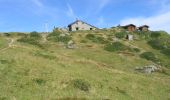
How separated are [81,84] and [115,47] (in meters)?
49.0

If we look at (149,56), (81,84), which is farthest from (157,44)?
(81,84)

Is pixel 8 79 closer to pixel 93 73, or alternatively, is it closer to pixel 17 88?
pixel 17 88

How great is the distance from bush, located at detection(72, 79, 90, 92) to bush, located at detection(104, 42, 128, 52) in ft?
147

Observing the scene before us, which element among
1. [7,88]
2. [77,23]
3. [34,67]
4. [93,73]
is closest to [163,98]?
[93,73]

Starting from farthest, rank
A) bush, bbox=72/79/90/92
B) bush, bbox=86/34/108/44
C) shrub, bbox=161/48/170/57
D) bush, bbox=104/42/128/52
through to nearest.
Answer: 1. bush, bbox=86/34/108/44
2. shrub, bbox=161/48/170/57
3. bush, bbox=104/42/128/52
4. bush, bbox=72/79/90/92

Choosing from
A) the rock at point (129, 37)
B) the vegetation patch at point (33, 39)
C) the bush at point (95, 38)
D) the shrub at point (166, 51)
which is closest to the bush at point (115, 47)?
the bush at point (95, 38)

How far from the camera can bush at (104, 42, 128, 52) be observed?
8438cm

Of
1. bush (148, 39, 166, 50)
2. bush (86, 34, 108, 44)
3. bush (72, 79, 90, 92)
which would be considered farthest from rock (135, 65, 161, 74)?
bush (86, 34, 108, 44)

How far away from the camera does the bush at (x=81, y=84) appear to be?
3764 cm

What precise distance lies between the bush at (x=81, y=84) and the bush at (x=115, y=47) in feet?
147

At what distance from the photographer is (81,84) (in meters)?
38.2

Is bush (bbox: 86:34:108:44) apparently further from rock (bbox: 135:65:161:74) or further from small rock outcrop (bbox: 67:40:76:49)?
rock (bbox: 135:65:161:74)

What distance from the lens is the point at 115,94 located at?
126 feet

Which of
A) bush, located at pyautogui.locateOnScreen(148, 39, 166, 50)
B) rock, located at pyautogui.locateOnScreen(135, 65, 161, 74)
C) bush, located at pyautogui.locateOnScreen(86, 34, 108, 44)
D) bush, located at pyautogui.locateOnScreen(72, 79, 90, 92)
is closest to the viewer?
bush, located at pyautogui.locateOnScreen(72, 79, 90, 92)
